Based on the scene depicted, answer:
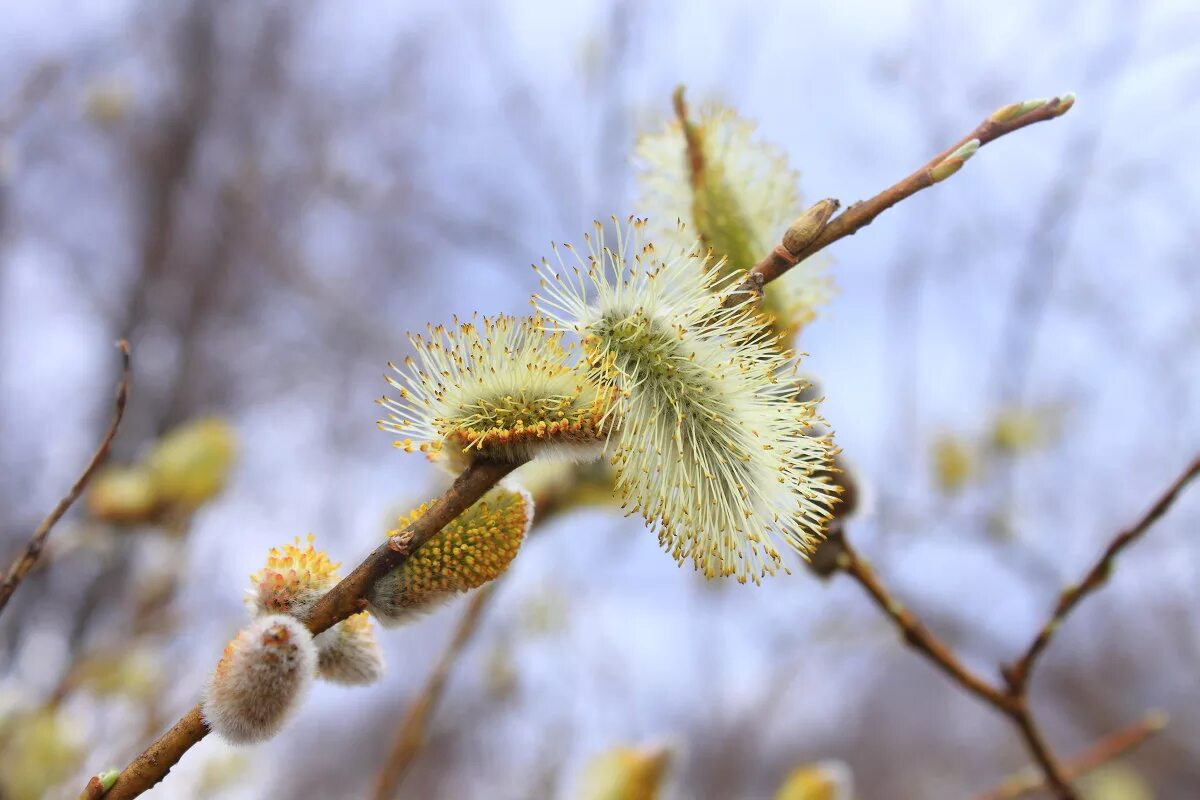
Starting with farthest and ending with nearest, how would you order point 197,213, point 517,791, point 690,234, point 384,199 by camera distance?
point 197,213, point 384,199, point 517,791, point 690,234

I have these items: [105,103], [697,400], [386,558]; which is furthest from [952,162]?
[105,103]

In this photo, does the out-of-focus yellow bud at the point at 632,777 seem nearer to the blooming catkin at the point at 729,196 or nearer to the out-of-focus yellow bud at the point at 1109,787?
the blooming catkin at the point at 729,196

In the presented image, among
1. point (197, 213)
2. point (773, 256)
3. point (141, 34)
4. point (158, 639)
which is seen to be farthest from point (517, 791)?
point (197, 213)

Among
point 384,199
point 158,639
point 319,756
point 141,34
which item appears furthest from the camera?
point 319,756

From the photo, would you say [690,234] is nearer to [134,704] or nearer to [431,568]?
[431,568]

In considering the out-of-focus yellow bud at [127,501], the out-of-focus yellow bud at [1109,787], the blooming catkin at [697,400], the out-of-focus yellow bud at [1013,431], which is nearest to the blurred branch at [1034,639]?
the blooming catkin at [697,400]

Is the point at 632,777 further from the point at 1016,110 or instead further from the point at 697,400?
the point at 1016,110

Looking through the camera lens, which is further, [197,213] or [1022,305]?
[197,213]

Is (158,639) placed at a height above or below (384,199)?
below
